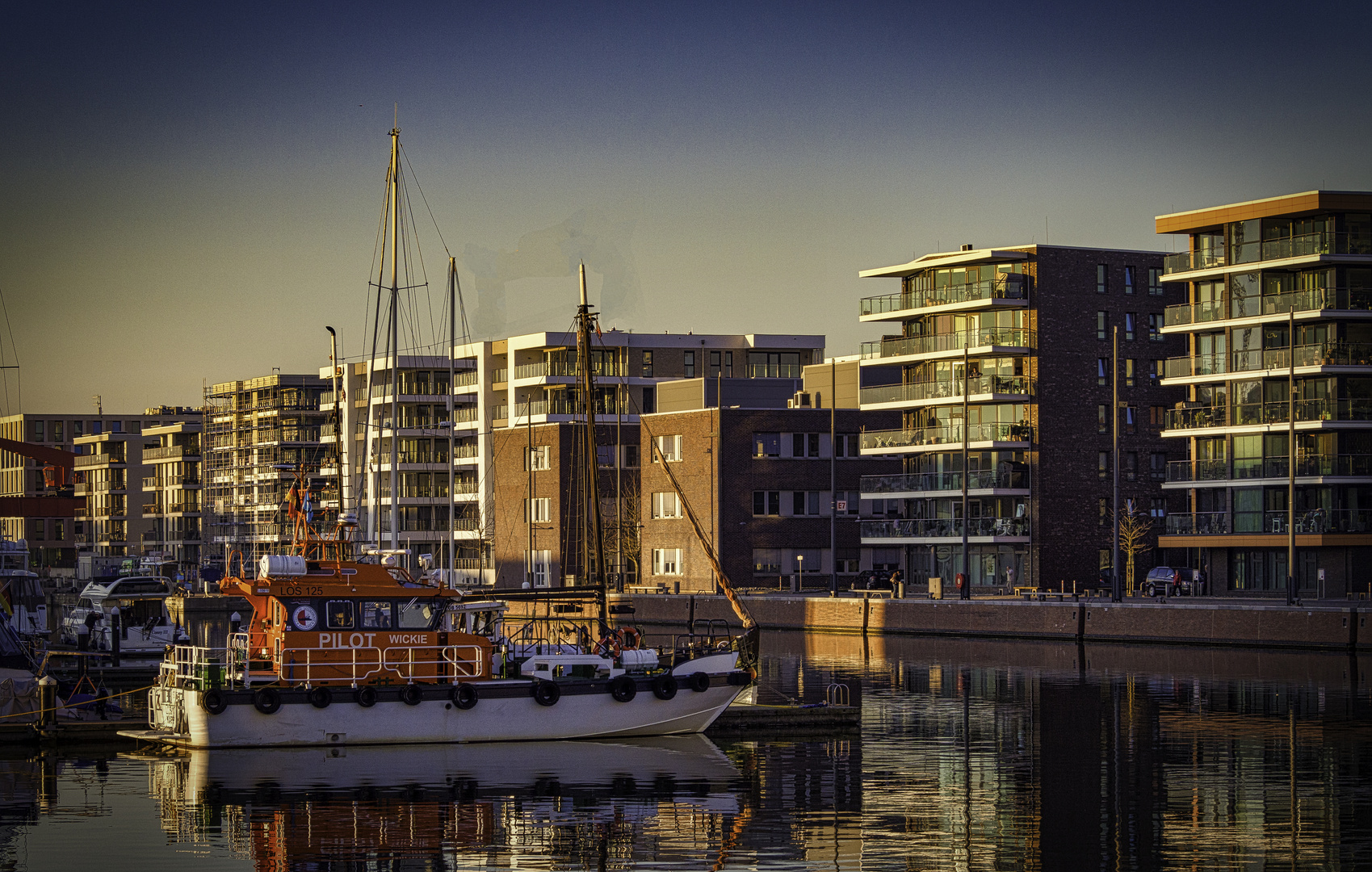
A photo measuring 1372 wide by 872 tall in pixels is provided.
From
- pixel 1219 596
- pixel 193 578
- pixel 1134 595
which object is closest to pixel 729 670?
pixel 1219 596

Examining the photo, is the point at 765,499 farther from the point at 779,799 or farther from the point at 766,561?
the point at 779,799

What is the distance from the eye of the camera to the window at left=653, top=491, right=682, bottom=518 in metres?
122

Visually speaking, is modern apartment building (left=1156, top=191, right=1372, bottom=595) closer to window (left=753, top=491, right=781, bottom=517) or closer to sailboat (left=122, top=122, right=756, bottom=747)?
window (left=753, top=491, right=781, bottom=517)

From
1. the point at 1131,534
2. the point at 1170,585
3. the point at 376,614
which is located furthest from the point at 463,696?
the point at 1131,534

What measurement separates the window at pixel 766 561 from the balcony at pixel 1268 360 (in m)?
29.1

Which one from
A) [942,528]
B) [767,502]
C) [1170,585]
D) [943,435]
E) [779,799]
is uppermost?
[943,435]

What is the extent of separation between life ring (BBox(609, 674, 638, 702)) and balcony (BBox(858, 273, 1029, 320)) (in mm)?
67814

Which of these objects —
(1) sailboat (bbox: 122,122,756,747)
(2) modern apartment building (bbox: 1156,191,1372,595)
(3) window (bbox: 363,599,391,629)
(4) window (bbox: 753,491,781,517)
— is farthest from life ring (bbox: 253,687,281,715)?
(4) window (bbox: 753,491,781,517)

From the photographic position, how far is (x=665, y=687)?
44.5 meters

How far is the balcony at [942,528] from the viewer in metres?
106

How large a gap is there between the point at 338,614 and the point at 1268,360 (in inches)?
2480

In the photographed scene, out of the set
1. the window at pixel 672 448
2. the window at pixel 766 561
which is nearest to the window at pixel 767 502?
the window at pixel 766 561

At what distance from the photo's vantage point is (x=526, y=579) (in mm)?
132125

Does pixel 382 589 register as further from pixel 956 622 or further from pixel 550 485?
pixel 550 485
